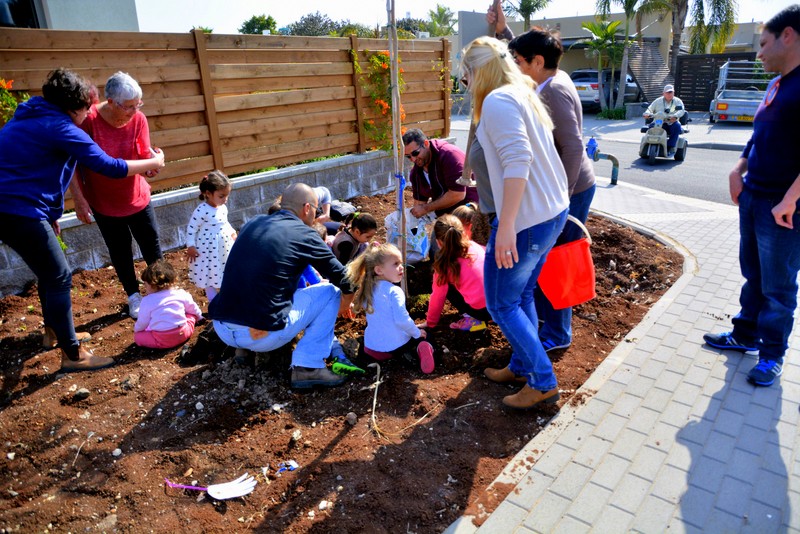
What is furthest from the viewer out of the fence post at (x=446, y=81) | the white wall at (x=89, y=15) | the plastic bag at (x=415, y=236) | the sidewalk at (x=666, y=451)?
the fence post at (x=446, y=81)

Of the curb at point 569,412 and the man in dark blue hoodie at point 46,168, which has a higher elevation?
the man in dark blue hoodie at point 46,168

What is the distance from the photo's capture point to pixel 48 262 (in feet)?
11.8

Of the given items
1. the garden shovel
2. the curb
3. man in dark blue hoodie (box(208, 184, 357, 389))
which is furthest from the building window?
the curb

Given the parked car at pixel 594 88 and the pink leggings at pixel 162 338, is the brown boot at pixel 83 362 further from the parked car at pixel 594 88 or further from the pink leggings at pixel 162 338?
the parked car at pixel 594 88

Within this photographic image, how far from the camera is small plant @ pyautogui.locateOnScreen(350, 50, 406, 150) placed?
27.1 feet

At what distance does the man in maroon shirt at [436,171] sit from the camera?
205 inches

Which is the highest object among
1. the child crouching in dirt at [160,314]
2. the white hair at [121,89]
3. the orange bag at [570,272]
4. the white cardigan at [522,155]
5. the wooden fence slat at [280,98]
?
the white hair at [121,89]

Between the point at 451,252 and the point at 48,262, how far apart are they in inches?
106

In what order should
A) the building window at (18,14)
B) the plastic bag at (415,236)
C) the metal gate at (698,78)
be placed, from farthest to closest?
the metal gate at (698,78) < the building window at (18,14) < the plastic bag at (415,236)

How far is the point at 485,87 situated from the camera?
2748mm

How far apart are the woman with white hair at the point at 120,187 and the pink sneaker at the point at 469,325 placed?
106 inches

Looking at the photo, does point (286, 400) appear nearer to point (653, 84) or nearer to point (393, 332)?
point (393, 332)

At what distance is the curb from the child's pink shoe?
92cm

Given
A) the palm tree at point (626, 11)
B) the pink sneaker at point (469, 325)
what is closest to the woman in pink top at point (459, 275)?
the pink sneaker at point (469, 325)
